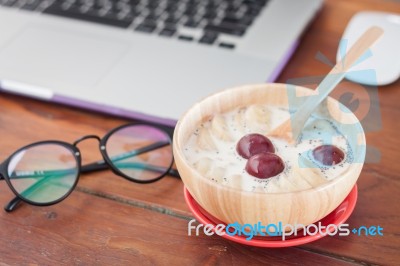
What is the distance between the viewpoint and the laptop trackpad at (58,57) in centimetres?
69

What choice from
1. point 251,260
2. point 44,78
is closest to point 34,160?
point 44,78

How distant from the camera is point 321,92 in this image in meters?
0.48

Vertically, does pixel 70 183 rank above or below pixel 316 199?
below

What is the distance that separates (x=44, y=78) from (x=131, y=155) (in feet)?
0.61

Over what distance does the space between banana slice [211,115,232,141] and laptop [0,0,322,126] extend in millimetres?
119

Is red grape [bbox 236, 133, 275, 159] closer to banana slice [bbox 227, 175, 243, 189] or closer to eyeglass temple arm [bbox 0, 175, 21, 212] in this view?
banana slice [bbox 227, 175, 243, 189]

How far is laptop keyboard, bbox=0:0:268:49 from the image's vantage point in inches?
28.9

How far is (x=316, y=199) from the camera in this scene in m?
0.41

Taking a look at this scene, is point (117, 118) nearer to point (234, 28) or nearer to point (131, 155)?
point (131, 155)

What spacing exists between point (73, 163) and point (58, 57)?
0.21 metres

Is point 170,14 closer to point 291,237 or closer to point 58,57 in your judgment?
point 58,57

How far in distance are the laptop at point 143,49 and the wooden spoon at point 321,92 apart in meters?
0.16

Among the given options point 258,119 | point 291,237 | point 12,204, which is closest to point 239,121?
point 258,119

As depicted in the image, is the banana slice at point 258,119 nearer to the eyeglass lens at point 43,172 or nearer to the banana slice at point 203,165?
the banana slice at point 203,165
